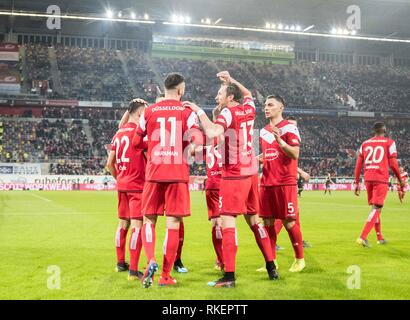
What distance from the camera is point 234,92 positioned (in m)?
6.45

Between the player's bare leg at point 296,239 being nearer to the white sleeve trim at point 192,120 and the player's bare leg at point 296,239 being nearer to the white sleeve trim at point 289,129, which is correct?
the white sleeve trim at point 289,129

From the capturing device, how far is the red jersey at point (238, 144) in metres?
6.32

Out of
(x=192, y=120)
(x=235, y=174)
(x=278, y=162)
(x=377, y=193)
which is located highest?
(x=192, y=120)

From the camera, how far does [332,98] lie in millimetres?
53844

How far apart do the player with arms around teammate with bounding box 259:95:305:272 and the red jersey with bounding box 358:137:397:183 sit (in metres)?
3.70

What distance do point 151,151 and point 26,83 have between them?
43400mm

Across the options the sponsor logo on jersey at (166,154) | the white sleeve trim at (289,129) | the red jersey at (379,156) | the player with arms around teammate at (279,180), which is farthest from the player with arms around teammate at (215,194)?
the red jersey at (379,156)

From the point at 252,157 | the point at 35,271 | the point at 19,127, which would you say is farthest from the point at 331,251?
the point at 19,127

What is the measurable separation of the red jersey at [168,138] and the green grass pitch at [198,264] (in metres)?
1.40

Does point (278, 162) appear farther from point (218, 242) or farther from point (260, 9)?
point (260, 9)

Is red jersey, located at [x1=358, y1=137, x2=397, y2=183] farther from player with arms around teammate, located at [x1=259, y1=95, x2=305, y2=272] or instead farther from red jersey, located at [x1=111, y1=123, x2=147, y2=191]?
red jersey, located at [x1=111, y1=123, x2=147, y2=191]

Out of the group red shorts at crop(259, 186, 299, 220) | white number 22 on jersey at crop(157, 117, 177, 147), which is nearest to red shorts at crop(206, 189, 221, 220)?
red shorts at crop(259, 186, 299, 220)

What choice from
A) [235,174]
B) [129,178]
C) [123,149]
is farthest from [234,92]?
[129,178]

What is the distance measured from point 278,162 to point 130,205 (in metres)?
2.26
